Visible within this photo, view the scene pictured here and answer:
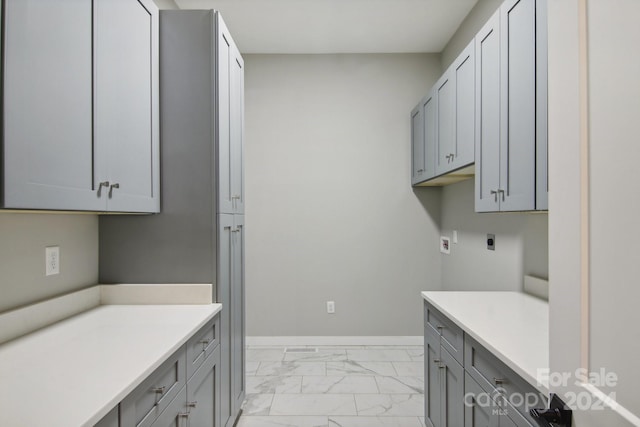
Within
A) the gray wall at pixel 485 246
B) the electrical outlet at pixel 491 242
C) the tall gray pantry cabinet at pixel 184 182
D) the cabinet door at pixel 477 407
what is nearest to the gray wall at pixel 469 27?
the gray wall at pixel 485 246

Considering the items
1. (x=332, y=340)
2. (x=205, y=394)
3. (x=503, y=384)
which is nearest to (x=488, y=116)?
(x=503, y=384)

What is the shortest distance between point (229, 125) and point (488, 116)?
4.68ft

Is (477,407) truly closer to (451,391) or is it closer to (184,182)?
(451,391)

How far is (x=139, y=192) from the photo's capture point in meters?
1.66

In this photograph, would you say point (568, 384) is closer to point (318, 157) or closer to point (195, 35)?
point (195, 35)

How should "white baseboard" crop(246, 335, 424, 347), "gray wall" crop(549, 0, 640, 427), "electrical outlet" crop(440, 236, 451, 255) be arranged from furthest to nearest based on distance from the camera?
"white baseboard" crop(246, 335, 424, 347) → "electrical outlet" crop(440, 236, 451, 255) → "gray wall" crop(549, 0, 640, 427)

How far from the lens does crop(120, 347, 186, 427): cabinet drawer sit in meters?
1.03

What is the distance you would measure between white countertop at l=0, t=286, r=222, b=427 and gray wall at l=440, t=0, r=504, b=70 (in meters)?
2.72

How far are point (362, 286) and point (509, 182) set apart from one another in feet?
7.11

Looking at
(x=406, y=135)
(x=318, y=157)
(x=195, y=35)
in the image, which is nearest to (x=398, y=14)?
(x=406, y=135)

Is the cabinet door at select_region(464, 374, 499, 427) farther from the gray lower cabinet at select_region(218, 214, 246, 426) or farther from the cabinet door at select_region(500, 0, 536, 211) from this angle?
the gray lower cabinet at select_region(218, 214, 246, 426)

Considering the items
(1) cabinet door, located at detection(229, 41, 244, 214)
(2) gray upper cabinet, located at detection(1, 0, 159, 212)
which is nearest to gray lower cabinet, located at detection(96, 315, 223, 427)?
(2) gray upper cabinet, located at detection(1, 0, 159, 212)

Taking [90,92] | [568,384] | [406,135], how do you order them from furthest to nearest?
1. [406,135]
2. [90,92]
3. [568,384]

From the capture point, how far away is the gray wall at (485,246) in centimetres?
201
